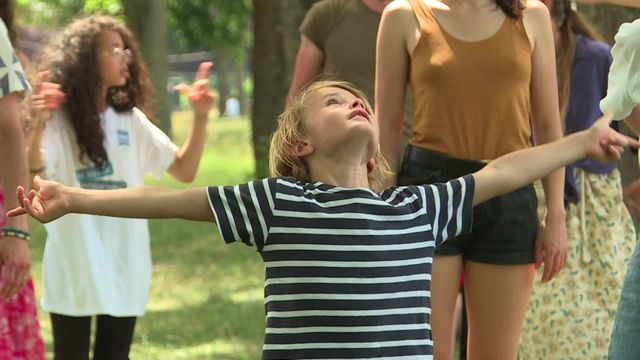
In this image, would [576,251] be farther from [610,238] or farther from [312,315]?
[312,315]

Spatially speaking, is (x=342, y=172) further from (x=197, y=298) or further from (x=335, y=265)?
(x=197, y=298)

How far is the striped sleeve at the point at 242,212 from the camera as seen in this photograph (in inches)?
149

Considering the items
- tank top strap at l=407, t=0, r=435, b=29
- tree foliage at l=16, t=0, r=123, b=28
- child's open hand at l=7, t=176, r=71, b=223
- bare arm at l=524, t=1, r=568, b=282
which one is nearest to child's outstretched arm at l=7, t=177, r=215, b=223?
child's open hand at l=7, t=176, r=71, b=223

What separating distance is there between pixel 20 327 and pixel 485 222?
160 cm

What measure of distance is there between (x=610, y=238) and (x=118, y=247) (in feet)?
6.65

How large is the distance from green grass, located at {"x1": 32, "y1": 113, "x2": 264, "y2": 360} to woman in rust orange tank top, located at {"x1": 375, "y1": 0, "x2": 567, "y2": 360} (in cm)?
349

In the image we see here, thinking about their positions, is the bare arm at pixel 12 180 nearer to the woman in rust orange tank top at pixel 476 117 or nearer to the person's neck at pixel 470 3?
the woman in rust orange tank top at pixel 476 117

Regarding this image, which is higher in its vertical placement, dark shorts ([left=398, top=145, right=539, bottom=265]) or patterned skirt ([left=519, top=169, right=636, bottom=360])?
dark shorts ([left=398, top=145, right=539, bottom=265])

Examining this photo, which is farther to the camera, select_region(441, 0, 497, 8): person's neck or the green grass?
the green grass

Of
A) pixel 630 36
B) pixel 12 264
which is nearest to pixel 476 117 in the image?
pixel 630 36

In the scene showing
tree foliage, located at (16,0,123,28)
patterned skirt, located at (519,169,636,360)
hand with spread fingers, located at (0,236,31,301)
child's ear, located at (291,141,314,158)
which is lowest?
patterned skirt, located at (519,169,636,360)

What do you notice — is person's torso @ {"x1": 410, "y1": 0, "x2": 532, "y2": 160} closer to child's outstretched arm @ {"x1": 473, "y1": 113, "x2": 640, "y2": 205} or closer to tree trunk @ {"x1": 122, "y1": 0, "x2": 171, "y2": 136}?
child's outstretched arm @ {"x1": 473, "y1": 113, "x2": 640, "y2": 205}

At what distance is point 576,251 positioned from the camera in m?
6.10

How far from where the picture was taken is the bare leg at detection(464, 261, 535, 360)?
4.77m
